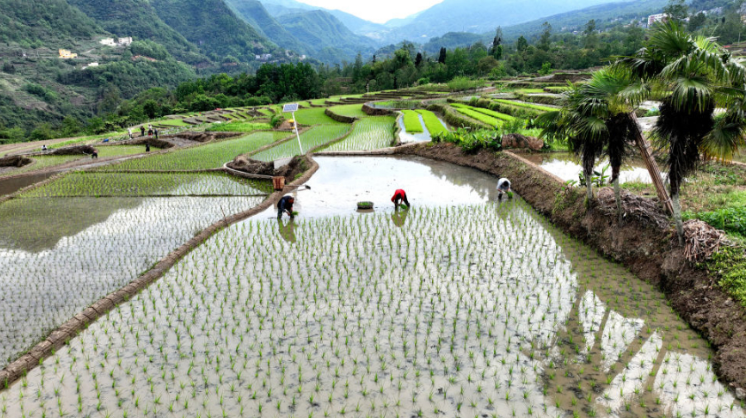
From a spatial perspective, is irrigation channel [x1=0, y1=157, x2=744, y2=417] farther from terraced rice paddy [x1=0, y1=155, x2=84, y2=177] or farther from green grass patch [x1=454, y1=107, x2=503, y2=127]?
terraced rice paddy [x1=0, y1=155, x2=84, y2=177]

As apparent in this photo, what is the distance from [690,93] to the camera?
543 centimetres

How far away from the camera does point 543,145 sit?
14.9 meters

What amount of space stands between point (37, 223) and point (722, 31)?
8336 centimetres

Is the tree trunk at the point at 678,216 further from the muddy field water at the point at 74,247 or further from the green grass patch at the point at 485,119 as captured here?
the green grass patch at the point at 485,119

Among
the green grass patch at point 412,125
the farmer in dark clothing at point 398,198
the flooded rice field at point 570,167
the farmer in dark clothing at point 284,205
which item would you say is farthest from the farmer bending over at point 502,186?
the green grass patch at point 412,125

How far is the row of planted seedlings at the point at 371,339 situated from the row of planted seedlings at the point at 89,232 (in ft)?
3.60

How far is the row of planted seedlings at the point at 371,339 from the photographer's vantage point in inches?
176

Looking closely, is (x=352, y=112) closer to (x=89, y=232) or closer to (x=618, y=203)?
(x=89, y=232)

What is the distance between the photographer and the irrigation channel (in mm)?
4445

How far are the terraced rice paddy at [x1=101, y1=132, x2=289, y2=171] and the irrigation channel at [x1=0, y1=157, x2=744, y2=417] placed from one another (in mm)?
9961

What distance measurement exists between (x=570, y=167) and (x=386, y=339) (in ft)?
31.7

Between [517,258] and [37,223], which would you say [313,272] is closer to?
[517,258]

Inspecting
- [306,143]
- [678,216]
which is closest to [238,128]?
[306,143]

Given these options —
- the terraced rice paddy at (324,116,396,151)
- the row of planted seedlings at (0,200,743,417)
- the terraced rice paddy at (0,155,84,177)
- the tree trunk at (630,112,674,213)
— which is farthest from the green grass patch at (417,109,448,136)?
the terraced rice paddy at (0,155,84,177)
